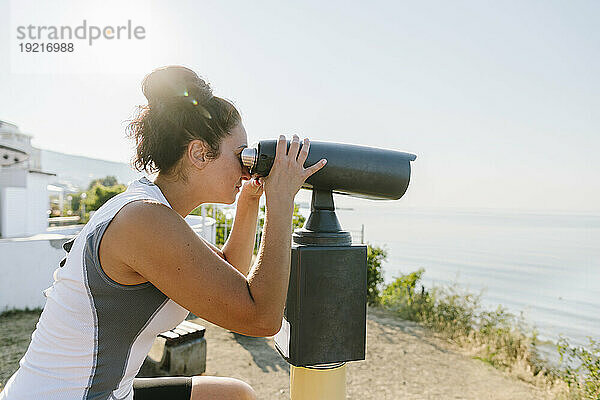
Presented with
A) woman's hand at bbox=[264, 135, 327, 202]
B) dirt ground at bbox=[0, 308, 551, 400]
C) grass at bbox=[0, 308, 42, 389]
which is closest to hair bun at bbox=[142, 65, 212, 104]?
woman's hand at bbox=[264, 135, 327, 202]

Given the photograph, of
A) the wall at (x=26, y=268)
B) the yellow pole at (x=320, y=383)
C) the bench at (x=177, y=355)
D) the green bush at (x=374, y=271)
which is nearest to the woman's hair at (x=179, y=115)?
the yellow pole at (x=320, y=383)

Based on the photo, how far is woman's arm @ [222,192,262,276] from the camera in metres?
1.49

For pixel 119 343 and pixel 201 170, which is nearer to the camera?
pixel 119 343

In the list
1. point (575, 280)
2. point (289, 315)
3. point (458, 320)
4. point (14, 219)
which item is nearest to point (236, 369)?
point (458, 320)

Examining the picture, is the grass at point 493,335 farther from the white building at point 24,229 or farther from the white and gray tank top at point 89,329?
the white and gray tank top at point 89,329

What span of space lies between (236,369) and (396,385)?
49.1 inches

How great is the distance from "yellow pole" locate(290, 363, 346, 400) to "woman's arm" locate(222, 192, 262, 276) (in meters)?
0.42

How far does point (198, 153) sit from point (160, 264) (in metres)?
0.31

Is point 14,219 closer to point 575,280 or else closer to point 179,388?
point 179,388

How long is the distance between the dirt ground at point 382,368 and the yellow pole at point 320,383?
2.32 meters

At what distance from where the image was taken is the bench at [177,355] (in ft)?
10.9

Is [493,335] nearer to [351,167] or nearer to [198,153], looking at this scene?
[351,167]

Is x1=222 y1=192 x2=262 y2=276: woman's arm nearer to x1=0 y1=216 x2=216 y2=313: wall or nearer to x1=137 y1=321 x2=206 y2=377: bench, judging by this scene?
x1=137 y1=321 x2=206 y2=377: bench

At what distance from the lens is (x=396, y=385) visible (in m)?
3.71
